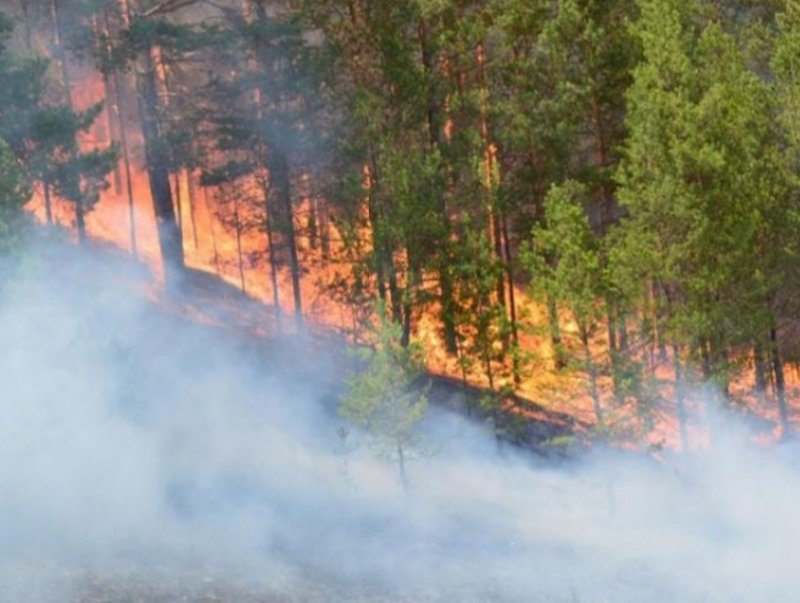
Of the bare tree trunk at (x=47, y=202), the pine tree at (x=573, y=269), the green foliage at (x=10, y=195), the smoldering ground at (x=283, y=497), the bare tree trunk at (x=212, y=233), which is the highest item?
the green foliage at (x=10, y=195)

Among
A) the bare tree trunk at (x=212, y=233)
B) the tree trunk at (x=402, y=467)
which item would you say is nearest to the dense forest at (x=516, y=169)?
the tree trunk at (x=402, y=467)

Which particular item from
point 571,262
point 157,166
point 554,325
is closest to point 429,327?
point 554,325

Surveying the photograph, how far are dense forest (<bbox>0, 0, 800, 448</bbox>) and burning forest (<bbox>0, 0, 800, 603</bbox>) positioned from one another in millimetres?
100

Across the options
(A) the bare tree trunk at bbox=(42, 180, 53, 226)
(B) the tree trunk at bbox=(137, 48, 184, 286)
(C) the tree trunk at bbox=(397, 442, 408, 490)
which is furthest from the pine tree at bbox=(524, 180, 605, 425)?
(A) the bare tree trunk at bbox=(42, 180, 53, 226)

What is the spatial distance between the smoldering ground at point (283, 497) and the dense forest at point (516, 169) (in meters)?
1.67

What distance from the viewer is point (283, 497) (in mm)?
22531

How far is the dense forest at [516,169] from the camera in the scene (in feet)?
76.7

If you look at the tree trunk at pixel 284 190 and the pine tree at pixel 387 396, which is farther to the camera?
the tree trunk at pixel 284 190

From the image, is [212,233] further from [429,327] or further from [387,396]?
[387,396]

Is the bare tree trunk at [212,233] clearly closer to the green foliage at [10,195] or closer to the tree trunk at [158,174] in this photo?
the tree trunk at [158,174]

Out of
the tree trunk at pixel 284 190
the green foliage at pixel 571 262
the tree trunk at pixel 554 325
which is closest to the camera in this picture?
the green foliage at pixel 571 262

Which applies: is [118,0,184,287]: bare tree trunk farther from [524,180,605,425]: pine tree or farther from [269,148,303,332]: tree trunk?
[524,180,605,425]: pine tree

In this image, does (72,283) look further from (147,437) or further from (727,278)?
(727,278)

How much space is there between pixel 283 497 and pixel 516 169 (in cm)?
→ 1161
